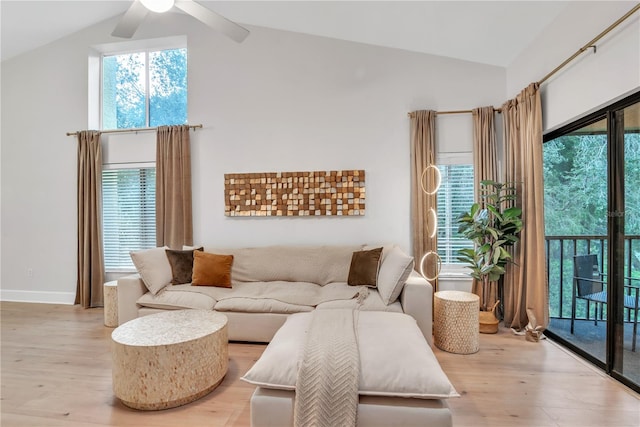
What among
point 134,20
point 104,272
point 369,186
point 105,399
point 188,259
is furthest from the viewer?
point 104,272

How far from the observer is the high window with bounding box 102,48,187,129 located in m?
4.47

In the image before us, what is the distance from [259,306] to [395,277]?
1.28 metres

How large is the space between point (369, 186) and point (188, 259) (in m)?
2.28

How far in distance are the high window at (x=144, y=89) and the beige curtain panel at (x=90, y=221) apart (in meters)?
0.45

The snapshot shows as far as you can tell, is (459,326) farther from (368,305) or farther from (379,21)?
(379,21)

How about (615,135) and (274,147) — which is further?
(274,147)

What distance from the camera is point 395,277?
2.86 metres

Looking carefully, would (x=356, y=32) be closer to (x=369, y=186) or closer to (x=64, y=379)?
(x=369, y=186)

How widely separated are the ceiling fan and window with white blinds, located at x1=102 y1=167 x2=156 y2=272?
2372 mm

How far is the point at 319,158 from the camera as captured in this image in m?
4.02

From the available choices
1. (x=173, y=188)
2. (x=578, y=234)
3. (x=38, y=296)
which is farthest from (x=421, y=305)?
(x=38, y=296)

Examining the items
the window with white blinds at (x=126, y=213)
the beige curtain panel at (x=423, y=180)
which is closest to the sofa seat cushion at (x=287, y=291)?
the beige curtain panel at (x=423, y=180)

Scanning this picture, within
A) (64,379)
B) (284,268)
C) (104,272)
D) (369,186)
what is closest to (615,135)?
(369,186)

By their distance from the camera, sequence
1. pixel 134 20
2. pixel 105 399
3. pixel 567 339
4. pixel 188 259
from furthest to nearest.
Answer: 1. pixel 188 259
2. pixel 567 339
3. pixel 134 20
4. pixel 105 399
